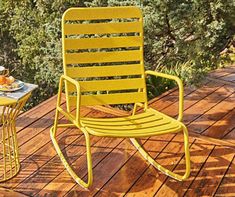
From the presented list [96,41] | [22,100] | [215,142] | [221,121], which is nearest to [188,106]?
[221,121]

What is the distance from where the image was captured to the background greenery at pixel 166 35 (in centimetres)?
411

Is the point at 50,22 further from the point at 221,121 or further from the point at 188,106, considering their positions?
the point at 221,121

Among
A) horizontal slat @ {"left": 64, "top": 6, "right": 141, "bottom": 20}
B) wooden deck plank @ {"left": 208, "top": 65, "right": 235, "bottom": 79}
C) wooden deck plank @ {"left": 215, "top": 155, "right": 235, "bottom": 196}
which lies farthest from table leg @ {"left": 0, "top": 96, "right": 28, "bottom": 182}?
wooden deck plank @ {"left": 208, "top": 65, "right": 235, "bottom": 79}

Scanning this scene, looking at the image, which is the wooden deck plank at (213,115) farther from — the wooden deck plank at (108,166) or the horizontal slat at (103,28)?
the horizontal slat at (103,28)

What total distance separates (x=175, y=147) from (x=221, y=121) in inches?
27.8

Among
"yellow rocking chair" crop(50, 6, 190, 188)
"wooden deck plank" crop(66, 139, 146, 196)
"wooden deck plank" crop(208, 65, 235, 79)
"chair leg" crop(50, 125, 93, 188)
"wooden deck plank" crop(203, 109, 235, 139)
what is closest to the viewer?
"chair leg" crop(50, 125, 93, 188)

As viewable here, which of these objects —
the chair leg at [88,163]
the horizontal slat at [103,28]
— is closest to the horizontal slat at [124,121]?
the chair leg at [88,163]

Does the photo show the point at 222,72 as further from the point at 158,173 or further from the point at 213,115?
the point at 158,173

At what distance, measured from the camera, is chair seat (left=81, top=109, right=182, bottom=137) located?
2.75m

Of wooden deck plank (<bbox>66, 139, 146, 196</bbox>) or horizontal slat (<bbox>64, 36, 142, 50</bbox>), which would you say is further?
horizontal slat (<bbox>64, 36, 142, 50</bbox>)

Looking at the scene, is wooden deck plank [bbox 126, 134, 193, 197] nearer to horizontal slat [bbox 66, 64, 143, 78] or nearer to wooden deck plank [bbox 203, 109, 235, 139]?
wooden deck plank [bbox 203, 109, 235, 139]

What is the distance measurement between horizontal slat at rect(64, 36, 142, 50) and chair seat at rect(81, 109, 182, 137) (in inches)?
22.5

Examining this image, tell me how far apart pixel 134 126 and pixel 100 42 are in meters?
0.76

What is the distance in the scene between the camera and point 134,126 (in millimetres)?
2945
